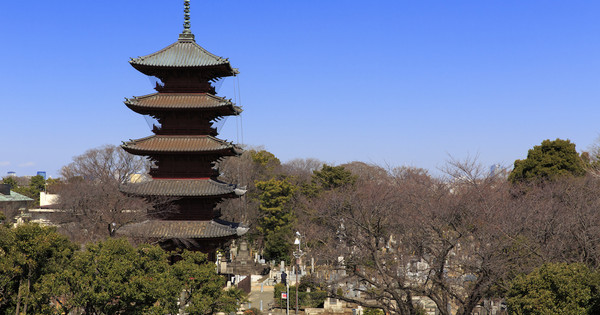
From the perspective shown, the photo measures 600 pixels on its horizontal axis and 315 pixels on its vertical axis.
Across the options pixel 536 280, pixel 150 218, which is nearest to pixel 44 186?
pixel 150 218

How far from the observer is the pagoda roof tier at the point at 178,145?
83.3 ft

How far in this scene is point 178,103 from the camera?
26.0 metres

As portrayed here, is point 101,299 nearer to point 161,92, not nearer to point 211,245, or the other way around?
point 211,245

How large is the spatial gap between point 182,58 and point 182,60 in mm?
166

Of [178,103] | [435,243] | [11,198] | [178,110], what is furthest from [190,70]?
[11,198]

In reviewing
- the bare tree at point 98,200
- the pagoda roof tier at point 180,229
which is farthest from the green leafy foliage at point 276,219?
the pagoda roof tier at point 180,229

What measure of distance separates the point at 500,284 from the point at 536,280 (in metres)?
5.45

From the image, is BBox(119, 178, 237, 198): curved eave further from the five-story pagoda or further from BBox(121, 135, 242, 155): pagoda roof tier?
BBox(121, 135, 242, 155): pagoda roof tier

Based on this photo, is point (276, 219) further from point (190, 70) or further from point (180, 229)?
point (190, 70)

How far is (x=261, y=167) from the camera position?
2680 inches

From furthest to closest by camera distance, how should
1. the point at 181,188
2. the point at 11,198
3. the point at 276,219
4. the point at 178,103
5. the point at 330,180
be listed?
1. the point at 11,198
2. the point at 330,180
3. the point at 276,219
4. the point at 178,103
5. the point at 181,188

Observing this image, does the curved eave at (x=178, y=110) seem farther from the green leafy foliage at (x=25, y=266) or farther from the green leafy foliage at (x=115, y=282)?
the green leafy foliage at (x=25, y=266)

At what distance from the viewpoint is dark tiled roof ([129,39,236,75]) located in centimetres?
2588

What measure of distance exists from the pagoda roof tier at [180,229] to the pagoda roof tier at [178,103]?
5649 millimetres
